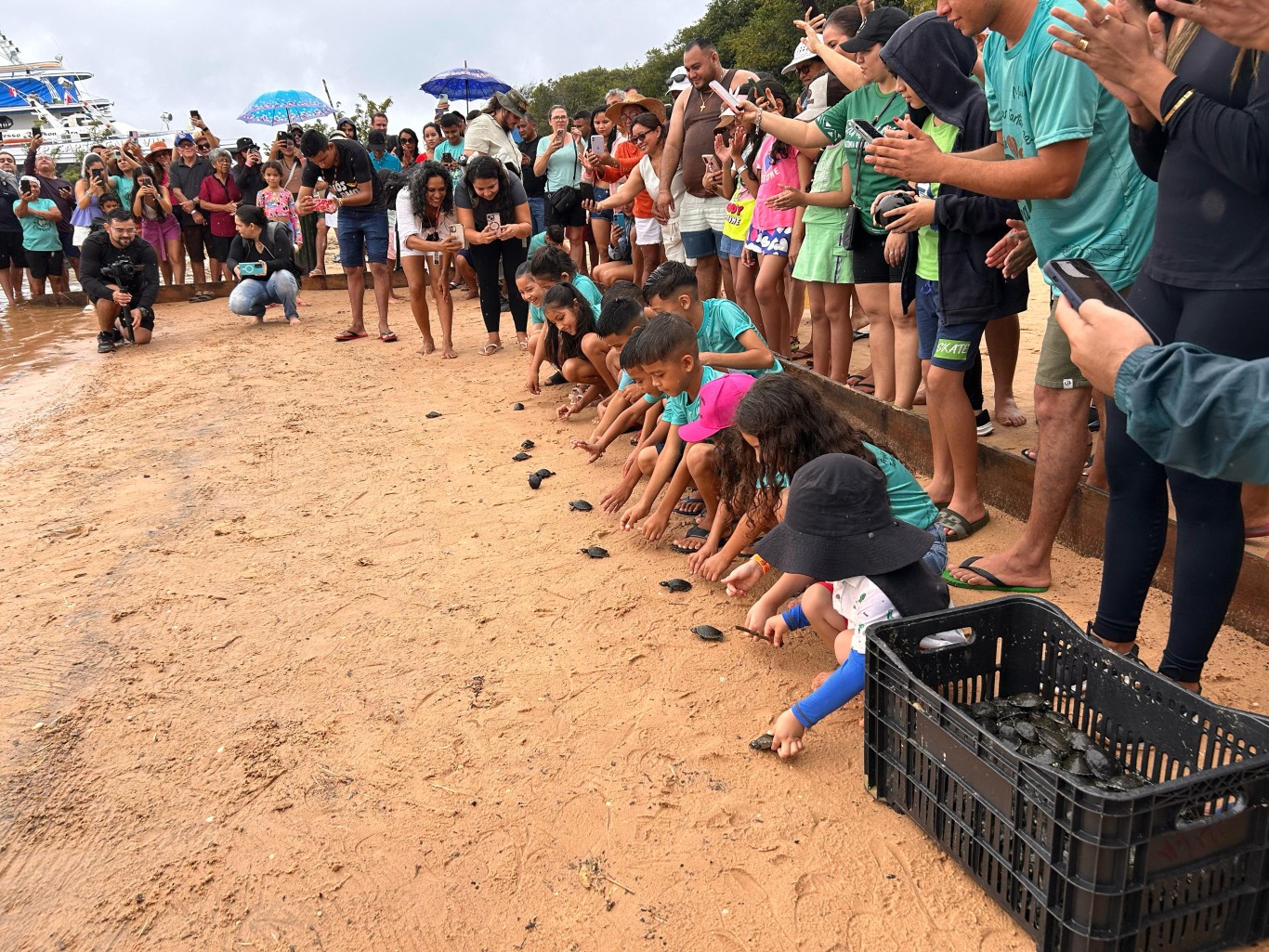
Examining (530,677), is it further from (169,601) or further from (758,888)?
(169,601)

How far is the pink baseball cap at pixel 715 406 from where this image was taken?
3670 mm

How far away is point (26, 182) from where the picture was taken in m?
12.1

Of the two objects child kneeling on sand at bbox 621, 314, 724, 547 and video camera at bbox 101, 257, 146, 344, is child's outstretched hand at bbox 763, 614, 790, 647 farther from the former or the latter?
video camera at bbox 101, 257, 146, 344

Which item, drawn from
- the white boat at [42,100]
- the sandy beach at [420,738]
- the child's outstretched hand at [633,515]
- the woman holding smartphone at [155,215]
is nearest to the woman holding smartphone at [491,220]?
the sandy beach at [420,738]

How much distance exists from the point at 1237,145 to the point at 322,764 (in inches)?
109

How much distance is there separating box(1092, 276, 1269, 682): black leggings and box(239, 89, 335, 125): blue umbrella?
17237 mm

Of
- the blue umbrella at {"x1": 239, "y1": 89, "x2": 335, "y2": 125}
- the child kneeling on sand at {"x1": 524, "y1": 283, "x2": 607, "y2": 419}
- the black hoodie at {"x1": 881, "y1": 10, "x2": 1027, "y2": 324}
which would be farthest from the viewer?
the blue umbrella at {"x1": 239, "y1": 89, "x2": 335, "y2": 125}

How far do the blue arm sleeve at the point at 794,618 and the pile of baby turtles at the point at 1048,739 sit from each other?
0.65m

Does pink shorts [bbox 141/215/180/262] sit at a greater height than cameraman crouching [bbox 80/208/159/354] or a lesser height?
greater

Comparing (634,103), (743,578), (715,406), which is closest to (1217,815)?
(743,578)

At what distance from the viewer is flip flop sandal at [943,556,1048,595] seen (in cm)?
330

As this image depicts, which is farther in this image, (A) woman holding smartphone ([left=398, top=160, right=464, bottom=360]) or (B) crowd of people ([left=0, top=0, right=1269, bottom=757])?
(A) woman holding smartphone ([left=398, top=160, right=464, bottom=360])

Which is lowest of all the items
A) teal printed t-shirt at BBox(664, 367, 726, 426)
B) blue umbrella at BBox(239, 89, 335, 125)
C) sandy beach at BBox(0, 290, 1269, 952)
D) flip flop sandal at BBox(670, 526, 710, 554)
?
sandy beach at BBox(0, 290, 1269, 952)

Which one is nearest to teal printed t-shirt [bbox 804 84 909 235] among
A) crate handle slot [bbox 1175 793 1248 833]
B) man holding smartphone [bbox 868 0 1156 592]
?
man holding smartphone [bbox 868 0 1156 592]
